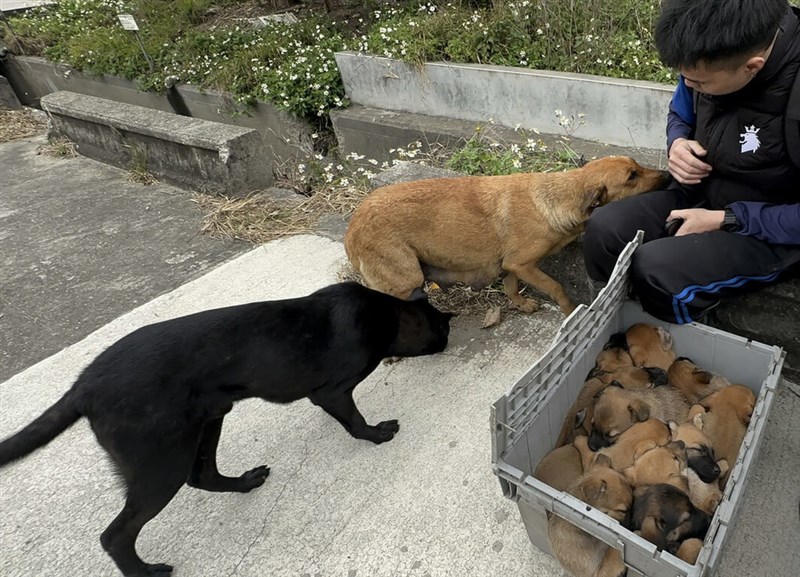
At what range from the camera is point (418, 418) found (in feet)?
8.39

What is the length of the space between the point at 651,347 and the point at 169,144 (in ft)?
15.1

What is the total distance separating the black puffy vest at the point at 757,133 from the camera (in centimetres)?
177

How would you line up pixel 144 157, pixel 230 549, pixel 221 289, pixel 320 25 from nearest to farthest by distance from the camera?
pixel 230 549, pixel 221 289, pixel 144 157, pixel 320 25

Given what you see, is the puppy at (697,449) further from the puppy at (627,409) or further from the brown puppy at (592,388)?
the brown puppy at (592,388)

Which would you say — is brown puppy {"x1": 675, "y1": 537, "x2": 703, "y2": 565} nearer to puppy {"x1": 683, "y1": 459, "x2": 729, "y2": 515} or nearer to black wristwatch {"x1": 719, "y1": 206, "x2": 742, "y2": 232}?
puppy {"x1": 683, "y1": 459, "x2": 729, "y2": 515}

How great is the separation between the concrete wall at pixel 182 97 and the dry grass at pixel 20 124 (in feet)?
2.79

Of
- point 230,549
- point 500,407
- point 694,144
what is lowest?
point 230,549

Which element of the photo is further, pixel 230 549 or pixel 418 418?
pixel 418 418

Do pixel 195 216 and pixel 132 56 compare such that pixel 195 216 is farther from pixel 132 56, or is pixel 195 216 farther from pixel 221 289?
pixel 132 56

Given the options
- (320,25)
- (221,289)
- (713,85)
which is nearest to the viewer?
(713,85)

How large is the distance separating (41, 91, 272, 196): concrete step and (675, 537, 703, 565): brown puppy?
4.20 metres

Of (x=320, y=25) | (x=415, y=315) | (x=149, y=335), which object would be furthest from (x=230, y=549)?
(x=320, y=25)

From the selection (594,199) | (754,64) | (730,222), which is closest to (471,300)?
(594,199)

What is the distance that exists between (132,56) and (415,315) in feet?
24.8
